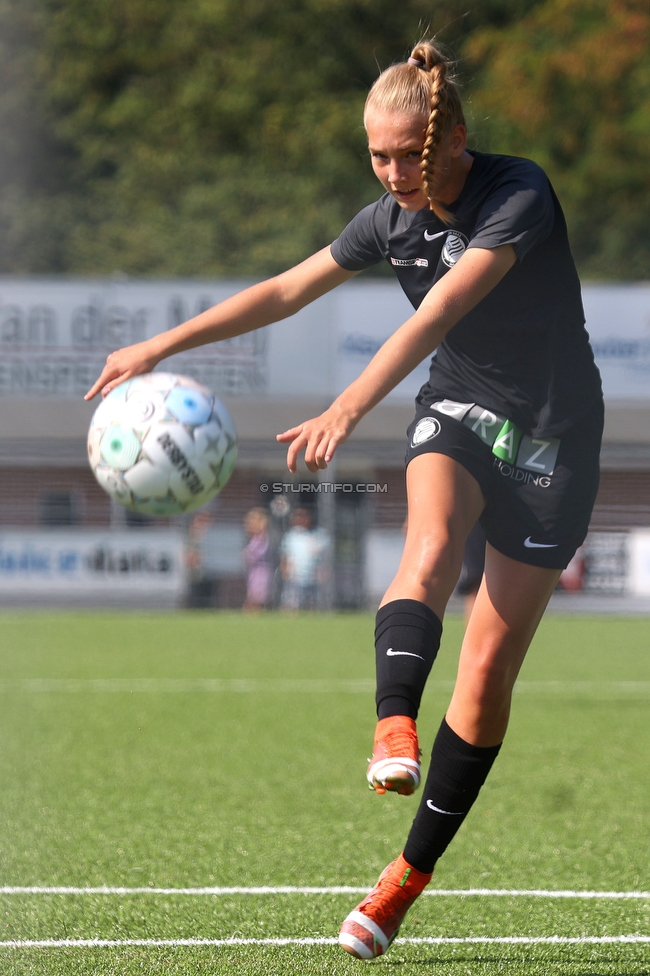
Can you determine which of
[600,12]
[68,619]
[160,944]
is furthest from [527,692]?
[600,12]

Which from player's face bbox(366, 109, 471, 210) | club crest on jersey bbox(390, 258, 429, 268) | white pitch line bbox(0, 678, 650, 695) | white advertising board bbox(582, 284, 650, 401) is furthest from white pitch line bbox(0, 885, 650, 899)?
white advertising board bbox(582, 284, 650, 401)

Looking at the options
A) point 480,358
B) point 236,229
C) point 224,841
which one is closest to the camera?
point 480,358

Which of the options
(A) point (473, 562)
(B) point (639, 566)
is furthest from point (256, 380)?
(A) point (473, 562)

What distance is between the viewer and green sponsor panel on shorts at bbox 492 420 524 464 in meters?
3.12

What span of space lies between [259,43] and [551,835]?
1445 inches

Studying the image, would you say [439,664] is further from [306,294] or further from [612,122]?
[612,122]

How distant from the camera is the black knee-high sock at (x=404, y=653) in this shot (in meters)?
2.73

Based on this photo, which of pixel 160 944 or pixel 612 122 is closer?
pixel 160 944

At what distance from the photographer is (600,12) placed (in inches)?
1305

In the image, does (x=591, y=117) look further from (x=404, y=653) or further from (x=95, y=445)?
(x=404, y=653)

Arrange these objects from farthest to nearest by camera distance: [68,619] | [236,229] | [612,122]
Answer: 1. [236,229]
2. [612,122]
3. [68,619]

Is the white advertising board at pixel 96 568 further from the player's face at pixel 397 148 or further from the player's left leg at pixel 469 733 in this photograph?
the player's face at pixel 397 148

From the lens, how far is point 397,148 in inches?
111

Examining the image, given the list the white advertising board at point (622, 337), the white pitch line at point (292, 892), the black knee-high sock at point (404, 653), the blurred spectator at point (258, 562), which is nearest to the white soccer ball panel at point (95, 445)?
the black knee-high sock at point (404, 653)
